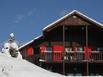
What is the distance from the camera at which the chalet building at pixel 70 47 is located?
31.9 metres

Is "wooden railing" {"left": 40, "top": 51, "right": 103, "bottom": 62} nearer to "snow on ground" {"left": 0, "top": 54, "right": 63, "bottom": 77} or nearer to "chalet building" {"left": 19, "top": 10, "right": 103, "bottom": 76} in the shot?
"chalet building" {"left": 19, "top": 10, "right": 103, "bottom": 76}

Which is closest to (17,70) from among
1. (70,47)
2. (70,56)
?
(70,56)

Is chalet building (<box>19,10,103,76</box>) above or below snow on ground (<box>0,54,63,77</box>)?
above

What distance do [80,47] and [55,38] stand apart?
2.35m

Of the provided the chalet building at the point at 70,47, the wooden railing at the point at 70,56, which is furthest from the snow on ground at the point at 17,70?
the wooden railing at the point at 70,56

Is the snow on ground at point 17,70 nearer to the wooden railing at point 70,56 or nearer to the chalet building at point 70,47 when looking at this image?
the chalet building at point 70,47

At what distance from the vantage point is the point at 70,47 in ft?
111

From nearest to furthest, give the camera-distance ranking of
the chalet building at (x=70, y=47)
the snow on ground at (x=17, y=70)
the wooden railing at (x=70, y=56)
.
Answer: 1. the snow on ground at (x=17, y=70)
2. the wooden railing at (x=70, y=56)
3. the chalet building at (x=70, y=47)

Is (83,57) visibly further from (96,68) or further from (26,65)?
(26,65)

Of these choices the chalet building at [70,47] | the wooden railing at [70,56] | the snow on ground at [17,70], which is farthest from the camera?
the chalet building at [70,47]

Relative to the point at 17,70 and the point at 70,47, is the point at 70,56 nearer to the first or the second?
the point at 70,47

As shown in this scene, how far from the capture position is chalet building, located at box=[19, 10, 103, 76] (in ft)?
105

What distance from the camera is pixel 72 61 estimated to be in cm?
3095

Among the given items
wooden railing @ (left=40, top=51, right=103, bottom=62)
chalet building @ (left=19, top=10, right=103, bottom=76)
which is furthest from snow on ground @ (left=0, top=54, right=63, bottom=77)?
wooden railing @ (left=40, top=51, right=103, bottom=62)
